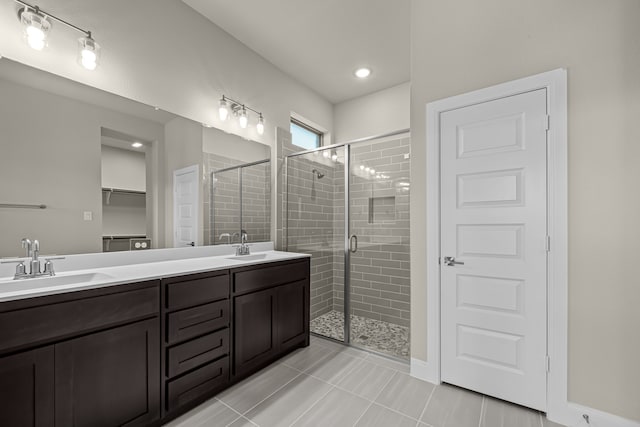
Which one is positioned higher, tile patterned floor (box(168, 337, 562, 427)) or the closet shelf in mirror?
the closet shelf in mirror

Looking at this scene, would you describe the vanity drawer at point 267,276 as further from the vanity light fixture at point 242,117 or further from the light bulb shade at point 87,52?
the light bulb shade at point 87,52

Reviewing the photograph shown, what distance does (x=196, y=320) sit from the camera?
180 cm

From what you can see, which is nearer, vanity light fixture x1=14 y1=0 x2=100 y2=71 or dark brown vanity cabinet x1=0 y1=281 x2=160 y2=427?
dark brown vanity cabinet x1=0 y1=281 x2=160 y2=427

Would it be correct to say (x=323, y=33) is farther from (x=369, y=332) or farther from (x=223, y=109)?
(x=369, y=332)

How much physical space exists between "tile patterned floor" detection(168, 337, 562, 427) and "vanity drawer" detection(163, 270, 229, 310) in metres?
0.68

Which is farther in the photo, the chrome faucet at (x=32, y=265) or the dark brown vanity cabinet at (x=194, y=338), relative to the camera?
the dark brown vanity cabinet at (x=194, y=338)

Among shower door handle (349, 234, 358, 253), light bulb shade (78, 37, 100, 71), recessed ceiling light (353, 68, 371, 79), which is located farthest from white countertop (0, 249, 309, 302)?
recessed ceiling light (353, 68, 371, 79)

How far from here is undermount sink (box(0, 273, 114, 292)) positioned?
1361mm

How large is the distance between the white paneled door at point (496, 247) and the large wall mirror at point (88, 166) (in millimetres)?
2058

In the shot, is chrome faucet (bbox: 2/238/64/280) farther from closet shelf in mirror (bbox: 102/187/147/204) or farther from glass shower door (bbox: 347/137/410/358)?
glass shower door (bbox: 347/137/410/358)

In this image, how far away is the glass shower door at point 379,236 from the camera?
2.95 m

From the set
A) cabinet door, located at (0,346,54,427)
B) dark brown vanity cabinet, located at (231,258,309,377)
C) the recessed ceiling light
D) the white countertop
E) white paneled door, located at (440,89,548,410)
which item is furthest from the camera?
the recessed ceiling light

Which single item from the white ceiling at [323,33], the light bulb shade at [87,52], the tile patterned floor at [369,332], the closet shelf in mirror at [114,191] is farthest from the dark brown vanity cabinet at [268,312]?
the white ceiling at [323,33]

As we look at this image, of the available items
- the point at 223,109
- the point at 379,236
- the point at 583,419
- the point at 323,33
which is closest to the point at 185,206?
the point at 223,109
